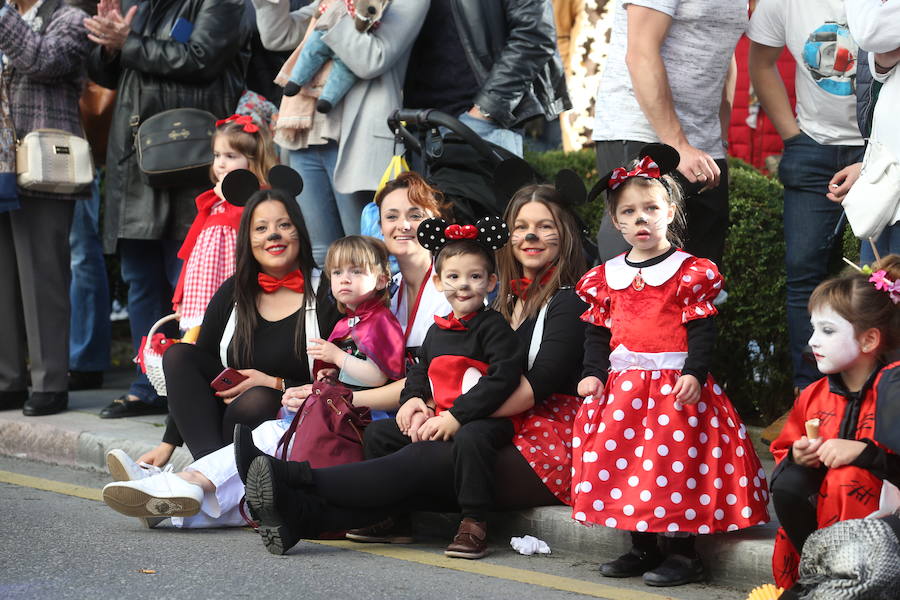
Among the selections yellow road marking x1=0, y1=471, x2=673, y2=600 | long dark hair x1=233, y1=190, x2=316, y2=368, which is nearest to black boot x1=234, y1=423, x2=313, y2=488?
yellow road marking x1=0, y1=471, x2=673, y2=600

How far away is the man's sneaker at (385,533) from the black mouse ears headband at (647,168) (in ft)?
4.66

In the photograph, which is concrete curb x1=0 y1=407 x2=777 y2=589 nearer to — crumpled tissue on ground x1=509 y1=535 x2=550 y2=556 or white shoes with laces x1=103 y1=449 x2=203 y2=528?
crumpled tissue on ground x1=509 y1=535 x2=550 y2=556

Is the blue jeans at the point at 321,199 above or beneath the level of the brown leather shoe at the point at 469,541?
above

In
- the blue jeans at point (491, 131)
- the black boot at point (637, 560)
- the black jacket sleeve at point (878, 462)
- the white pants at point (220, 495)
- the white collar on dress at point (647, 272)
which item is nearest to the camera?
the black jacket sleeve at point (878, 462)

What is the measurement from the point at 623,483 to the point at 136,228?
3.64 metres

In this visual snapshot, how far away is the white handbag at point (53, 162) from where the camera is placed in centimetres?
711

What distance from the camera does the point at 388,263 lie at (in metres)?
5.64

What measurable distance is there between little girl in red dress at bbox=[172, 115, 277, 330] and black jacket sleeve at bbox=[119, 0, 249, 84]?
435mm

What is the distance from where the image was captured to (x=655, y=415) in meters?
4.53

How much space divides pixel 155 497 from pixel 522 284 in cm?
160

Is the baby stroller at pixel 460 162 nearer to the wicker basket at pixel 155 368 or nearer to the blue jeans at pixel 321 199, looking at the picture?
the blue jeans at pixel 321 199

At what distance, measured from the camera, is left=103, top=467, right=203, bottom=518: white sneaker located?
4988mm

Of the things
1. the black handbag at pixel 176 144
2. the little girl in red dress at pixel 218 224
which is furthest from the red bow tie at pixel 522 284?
the black handbag at pixel 176 144

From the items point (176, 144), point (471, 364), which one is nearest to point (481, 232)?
point (471, 364)
